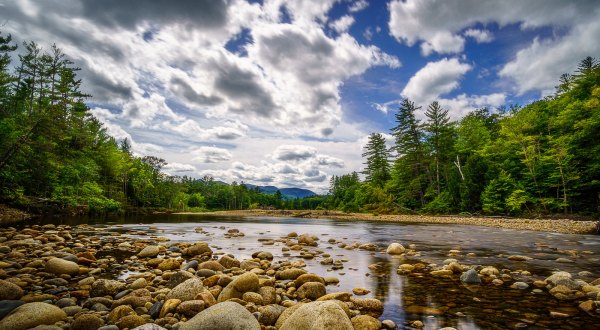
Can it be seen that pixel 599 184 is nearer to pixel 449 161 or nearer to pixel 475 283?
pixel 449 161

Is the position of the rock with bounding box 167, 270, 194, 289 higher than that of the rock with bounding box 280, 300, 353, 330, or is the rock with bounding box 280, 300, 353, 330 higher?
the rock with bounding box 280, 300, 353, 330

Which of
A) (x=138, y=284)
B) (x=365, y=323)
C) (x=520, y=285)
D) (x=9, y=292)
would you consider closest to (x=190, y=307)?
(x=138, y=284)

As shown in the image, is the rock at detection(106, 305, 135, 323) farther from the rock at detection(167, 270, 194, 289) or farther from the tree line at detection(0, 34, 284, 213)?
the tree line at detection(0, 34, 284, 213)

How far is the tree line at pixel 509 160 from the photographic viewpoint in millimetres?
24578

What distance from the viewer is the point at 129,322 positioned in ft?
12.6

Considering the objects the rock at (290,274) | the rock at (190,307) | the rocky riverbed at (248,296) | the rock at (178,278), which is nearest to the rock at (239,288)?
the rocky riverbed at (248,296)

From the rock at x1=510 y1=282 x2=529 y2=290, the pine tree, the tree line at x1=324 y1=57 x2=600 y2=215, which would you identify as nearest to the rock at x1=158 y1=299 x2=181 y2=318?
the rock at x1=510 y1=282 x2=529 y2=290

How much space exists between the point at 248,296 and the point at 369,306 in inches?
82.1

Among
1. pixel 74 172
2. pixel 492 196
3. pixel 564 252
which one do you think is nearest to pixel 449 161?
pixel 492 196

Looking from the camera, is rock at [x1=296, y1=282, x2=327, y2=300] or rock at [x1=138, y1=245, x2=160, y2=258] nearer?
rock at [x1=296, y1=282, x2=327, y2=300]

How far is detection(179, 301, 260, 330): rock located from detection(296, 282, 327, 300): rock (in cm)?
180

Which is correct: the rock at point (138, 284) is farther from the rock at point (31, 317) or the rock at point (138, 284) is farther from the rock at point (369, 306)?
the rock at point (369, 306)

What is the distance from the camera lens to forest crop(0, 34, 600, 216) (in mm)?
21391

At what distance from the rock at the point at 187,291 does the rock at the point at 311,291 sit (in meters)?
1.86
